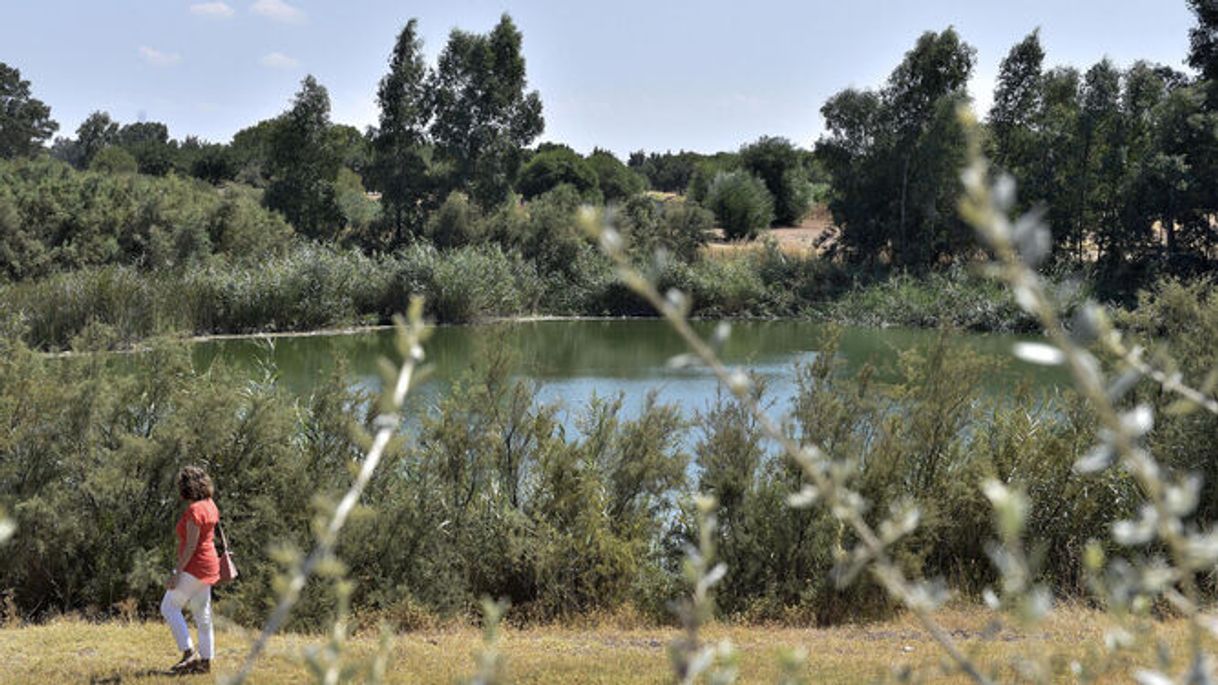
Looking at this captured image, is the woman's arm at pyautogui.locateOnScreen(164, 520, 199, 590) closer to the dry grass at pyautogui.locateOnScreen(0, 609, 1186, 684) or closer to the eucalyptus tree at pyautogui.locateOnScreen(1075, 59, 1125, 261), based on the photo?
the dry grass at pyautogui.locateOnScreen(0, 609, 1186, 684)

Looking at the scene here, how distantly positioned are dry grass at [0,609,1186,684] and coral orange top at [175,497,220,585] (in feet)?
1.45

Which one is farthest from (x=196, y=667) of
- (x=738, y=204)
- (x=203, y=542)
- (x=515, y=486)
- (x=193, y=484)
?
(x=738, y=204)

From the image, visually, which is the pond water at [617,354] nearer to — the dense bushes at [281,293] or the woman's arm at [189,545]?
the dense bushes at [281,293]

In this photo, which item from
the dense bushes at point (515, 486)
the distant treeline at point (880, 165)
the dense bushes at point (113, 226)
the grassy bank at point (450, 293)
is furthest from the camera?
the distant treeline at point (880, 165)

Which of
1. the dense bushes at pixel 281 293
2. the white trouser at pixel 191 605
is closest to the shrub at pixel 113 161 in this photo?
the dense bushes at pixel 281 293

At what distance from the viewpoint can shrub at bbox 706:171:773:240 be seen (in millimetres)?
41812

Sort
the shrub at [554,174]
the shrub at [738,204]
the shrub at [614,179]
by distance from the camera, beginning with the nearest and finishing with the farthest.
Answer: the shrub at [738,204] → the shrub at [554,174] → the shrub at [614,179]

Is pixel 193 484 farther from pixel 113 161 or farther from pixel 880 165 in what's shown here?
pixel 113 161

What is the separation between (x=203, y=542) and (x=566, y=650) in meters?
2.33

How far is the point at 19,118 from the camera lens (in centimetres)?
5656

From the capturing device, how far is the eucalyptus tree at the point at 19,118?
54281 millimetres

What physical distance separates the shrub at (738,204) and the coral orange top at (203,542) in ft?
119

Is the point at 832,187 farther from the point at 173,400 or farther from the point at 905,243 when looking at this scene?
the point at 173,400

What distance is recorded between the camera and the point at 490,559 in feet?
30.1
